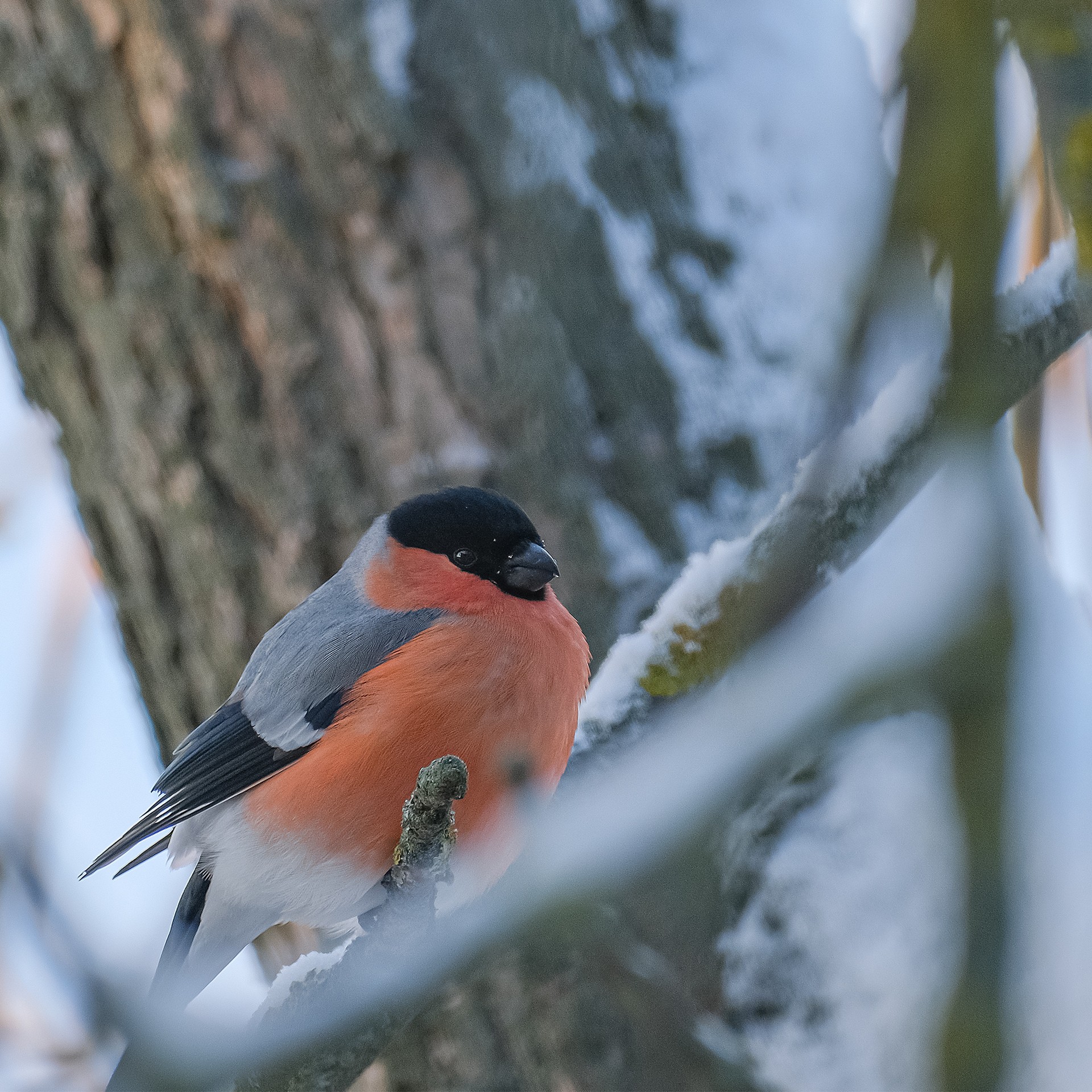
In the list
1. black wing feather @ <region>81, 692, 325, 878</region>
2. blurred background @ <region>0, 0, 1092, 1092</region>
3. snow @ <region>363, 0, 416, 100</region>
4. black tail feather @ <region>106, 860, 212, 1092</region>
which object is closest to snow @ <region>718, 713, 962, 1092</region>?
blurred background @ <region>0, 0, 1092, 1092</region>

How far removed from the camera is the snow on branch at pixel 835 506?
3.59 ft

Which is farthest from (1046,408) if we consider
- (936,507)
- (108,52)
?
(108,52)

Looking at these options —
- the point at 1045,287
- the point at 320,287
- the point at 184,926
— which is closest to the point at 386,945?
the point at 1045,287

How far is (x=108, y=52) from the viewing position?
9.01 ft

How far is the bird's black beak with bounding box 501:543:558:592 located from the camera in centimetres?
217

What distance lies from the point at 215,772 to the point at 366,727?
378 mm

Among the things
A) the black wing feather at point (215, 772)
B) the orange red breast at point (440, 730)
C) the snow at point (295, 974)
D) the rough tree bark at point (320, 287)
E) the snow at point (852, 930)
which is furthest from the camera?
the rough tree bark at point (320, 287)

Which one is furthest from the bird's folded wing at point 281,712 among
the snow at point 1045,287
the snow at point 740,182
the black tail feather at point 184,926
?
the snow at point 1045,287

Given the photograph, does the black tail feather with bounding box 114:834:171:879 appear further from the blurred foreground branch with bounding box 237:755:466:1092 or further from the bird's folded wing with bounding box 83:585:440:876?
the blurred foreground branch with bounding box 237:755:466:1092

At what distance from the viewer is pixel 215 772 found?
2150 millimetres

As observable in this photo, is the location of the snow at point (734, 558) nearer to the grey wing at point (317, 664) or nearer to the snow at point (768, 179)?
the grey wing at point (317, 664)

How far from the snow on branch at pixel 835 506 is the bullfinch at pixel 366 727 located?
0.46 meters

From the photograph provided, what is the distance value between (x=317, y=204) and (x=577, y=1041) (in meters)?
2.08

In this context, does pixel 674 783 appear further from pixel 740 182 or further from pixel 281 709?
pixel 740 182
